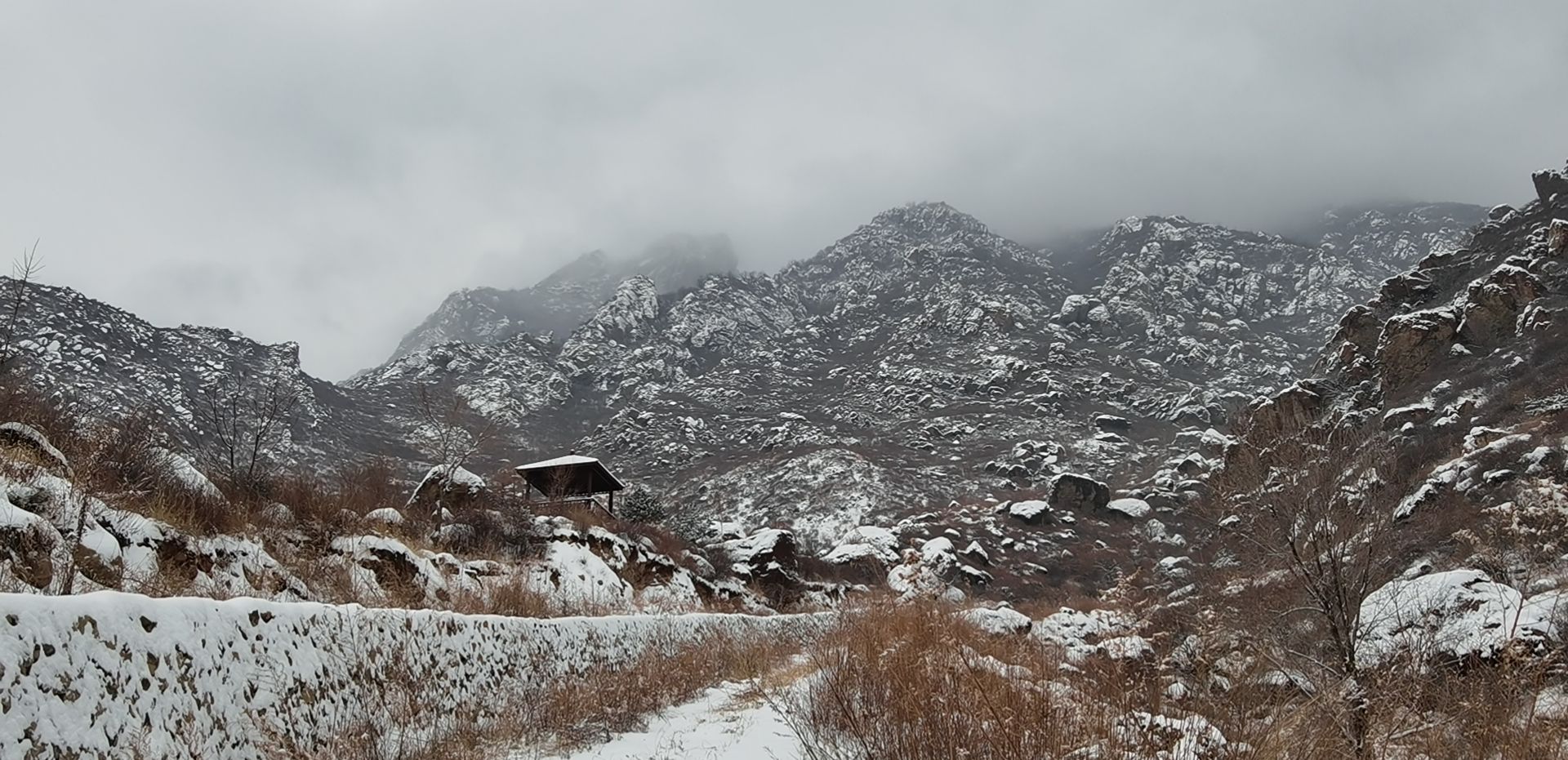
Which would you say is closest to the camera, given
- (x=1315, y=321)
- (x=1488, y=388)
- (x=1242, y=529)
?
(x=1242, y=529)

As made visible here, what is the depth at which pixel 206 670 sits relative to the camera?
376 cm

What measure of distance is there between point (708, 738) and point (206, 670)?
398cm

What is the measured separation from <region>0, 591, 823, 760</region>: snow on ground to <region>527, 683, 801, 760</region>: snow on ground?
125 centimetres

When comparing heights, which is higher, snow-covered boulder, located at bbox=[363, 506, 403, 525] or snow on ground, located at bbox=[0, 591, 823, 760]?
snow-covered boulder, located at bbox=[363, 506, 403, 525]

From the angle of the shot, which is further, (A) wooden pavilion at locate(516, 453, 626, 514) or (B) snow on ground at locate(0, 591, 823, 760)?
(A) wooden pavilion at locate(516, 453, 626, 514)

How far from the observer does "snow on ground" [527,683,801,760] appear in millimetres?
5727

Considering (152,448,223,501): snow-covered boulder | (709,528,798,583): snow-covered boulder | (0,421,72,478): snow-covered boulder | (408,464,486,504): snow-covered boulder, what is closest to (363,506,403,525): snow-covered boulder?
(152,448,223,501): snow-covered boulder

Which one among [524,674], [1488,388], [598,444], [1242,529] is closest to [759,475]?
[598,444]

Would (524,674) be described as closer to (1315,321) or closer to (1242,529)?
(1242,529)

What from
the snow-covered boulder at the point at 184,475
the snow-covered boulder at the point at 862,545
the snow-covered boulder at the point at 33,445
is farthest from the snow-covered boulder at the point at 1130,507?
the snow-covered boulder at the point at 33,445

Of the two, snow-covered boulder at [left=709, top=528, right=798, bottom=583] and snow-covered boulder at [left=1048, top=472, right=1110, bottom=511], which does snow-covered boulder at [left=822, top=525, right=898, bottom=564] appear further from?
snow-covered boulder at [left=1048, top=472, right=1110, bottom=511]

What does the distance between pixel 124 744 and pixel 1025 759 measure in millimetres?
3661

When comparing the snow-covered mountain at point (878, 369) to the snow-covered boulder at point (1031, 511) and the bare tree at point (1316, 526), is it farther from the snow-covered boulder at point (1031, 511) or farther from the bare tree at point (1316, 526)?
the bare tree at point (1316, 526)

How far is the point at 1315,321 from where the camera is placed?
389 feet
